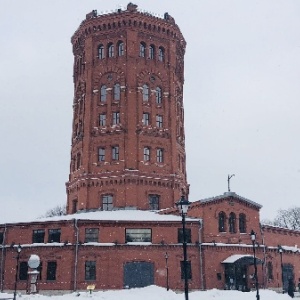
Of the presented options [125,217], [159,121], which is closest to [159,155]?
[159,121]

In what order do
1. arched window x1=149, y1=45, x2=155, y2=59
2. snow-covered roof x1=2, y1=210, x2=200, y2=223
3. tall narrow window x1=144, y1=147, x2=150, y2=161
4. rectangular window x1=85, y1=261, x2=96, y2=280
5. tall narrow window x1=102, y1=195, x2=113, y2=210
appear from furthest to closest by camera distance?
arched window x1=149, y1=45, x2=155, y2=59 < tall narrow window x1=144, y1=147, x2=150, y2=161 < tall narrow window x1=102, y1=195, x2=113, y2=210 < snow-covered roof x1=2, y1=210, x2=200, y2=223 < rectangular window x1=85, y1=261, x2=96, y2=280

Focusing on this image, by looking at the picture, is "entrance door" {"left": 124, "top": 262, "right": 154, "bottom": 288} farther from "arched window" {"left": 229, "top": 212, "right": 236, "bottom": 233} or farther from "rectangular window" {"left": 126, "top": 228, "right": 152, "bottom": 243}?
"arched window" {"left": 229, "top": 212, "right": 236, "bottom": 233}

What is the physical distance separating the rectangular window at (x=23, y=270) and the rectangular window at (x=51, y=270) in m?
2.51

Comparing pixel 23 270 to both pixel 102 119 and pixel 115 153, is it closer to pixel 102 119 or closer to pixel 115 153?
pixel 115 153

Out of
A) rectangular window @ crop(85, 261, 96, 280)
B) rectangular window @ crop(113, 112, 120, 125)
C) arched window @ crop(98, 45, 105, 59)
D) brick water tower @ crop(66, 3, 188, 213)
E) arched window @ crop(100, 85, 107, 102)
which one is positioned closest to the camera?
rectangular window @ crop(85, 261, 96, 280)

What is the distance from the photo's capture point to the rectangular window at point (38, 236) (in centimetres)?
4181

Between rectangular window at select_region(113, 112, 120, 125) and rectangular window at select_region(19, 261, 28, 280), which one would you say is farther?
rectangular window at select_region(113, 112, 120, 125)

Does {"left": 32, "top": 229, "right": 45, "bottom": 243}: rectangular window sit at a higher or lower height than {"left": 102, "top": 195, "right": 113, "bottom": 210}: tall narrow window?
lower

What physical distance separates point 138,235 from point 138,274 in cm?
366

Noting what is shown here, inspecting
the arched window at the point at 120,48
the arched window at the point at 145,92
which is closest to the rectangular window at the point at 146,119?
the arched window at the point at 145,92

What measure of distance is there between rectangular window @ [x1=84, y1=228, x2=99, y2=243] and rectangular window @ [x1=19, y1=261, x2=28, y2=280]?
6.33m

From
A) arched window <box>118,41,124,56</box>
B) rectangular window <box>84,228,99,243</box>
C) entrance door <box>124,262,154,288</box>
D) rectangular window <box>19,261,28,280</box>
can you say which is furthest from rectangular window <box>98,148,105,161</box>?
rectangular window <box>19,261,28,280</box>

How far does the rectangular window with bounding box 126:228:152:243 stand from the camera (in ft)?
135

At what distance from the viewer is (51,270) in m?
39.8
